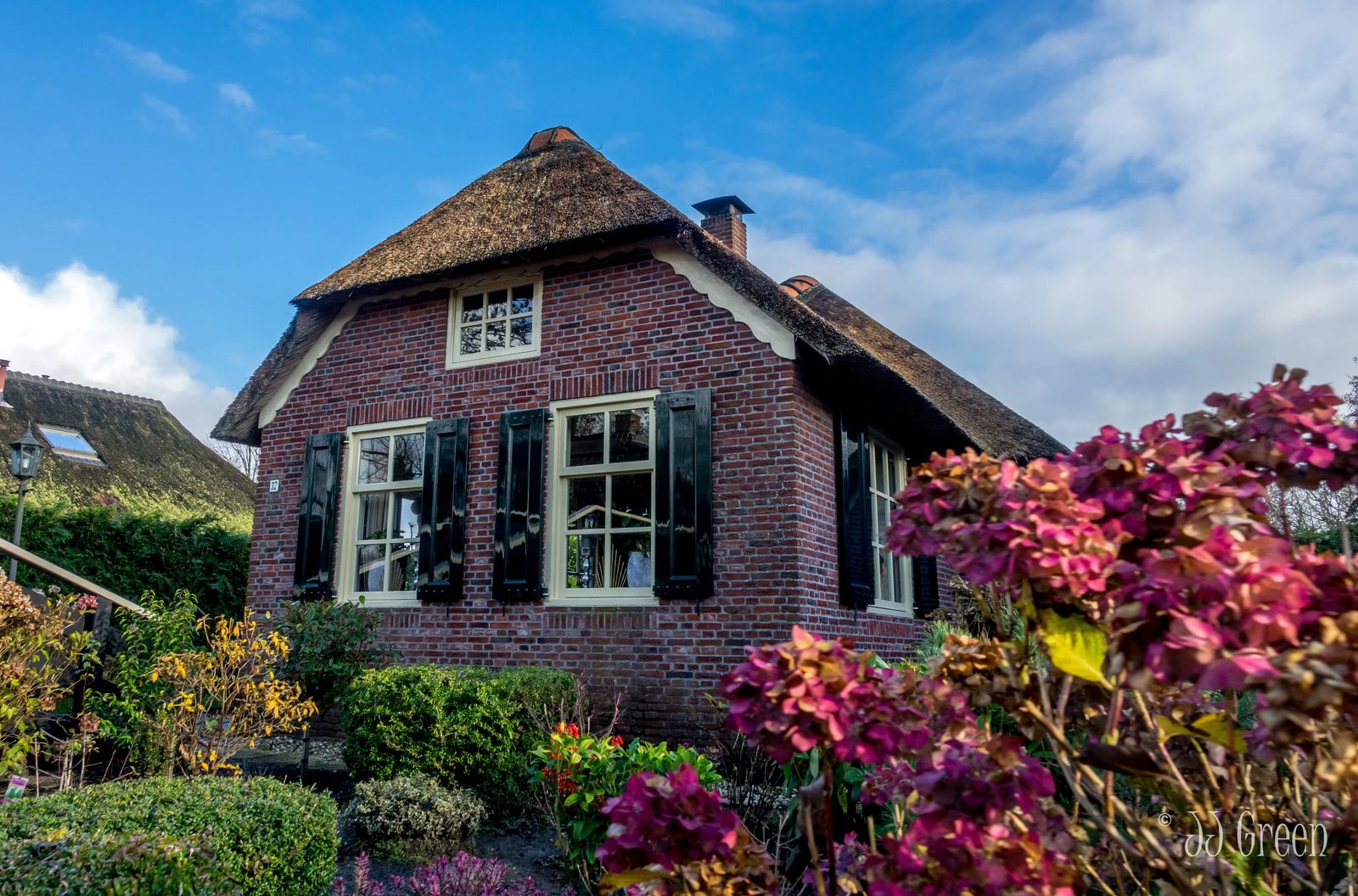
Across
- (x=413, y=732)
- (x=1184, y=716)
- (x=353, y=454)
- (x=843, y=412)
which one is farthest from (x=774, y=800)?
(x=353, y=454)

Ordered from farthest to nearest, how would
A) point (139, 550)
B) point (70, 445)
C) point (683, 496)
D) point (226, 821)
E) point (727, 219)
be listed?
1. point (70, 445)
2. point (139, 550)
3. point (727, 219)
4. point (683, 496)
5. point (226, 821)

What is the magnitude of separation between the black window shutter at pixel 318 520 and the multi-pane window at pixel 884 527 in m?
5.22

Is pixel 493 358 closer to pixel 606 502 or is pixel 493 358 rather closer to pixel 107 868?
pixel 606 502

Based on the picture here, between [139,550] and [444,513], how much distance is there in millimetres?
6249

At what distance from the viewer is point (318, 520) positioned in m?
8.45

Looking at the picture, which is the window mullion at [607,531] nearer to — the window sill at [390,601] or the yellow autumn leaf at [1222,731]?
the window sill at [390,601]

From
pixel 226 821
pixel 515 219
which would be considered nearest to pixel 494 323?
pixel 515 219

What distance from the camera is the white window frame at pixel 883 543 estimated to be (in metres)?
8.31

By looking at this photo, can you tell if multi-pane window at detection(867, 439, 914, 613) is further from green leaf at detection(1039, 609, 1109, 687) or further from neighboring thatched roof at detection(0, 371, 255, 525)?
neighboring thatched roof at detection(0, 371, 255, 525)

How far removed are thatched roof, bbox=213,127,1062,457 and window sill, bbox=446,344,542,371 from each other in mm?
815

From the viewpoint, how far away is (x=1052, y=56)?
507cm

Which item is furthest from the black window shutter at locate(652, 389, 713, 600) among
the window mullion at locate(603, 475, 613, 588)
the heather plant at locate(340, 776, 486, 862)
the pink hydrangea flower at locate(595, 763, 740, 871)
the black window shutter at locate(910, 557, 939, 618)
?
the pink hydrangea flower at locate(595, 763, 740, 871)

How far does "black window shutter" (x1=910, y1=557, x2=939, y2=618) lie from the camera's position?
9.20 meters

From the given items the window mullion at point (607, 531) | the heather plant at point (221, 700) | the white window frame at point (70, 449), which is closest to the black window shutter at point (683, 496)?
the window mullion at point (607, 531)
